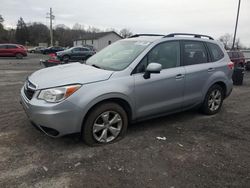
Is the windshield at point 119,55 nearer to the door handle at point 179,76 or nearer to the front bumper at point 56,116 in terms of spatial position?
the door handle at point 179,76

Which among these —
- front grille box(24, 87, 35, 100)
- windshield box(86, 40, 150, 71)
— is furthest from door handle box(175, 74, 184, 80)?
front grille box(24, 87, 35, 100)

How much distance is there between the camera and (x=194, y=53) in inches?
191

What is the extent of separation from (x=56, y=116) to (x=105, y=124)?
2.65 ft

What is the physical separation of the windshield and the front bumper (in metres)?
1.05

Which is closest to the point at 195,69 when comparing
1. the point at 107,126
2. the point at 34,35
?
the point at 107,126

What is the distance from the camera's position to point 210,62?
16.7ft

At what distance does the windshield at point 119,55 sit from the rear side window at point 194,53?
90 centimetres

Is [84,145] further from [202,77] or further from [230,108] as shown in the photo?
[230,108]

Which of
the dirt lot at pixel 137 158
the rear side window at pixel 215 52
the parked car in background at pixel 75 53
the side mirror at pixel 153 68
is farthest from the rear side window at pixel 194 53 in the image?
the parked car in background at pixel 75 53

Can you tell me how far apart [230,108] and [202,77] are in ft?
6.35

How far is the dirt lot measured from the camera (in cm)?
294

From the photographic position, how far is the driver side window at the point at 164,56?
4.05 m

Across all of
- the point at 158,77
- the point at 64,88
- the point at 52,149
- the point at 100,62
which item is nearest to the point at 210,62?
the point at 158,77

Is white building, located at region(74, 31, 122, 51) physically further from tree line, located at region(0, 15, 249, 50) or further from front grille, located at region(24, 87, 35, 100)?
front grille, located at region(24, 87, 35, 100)
